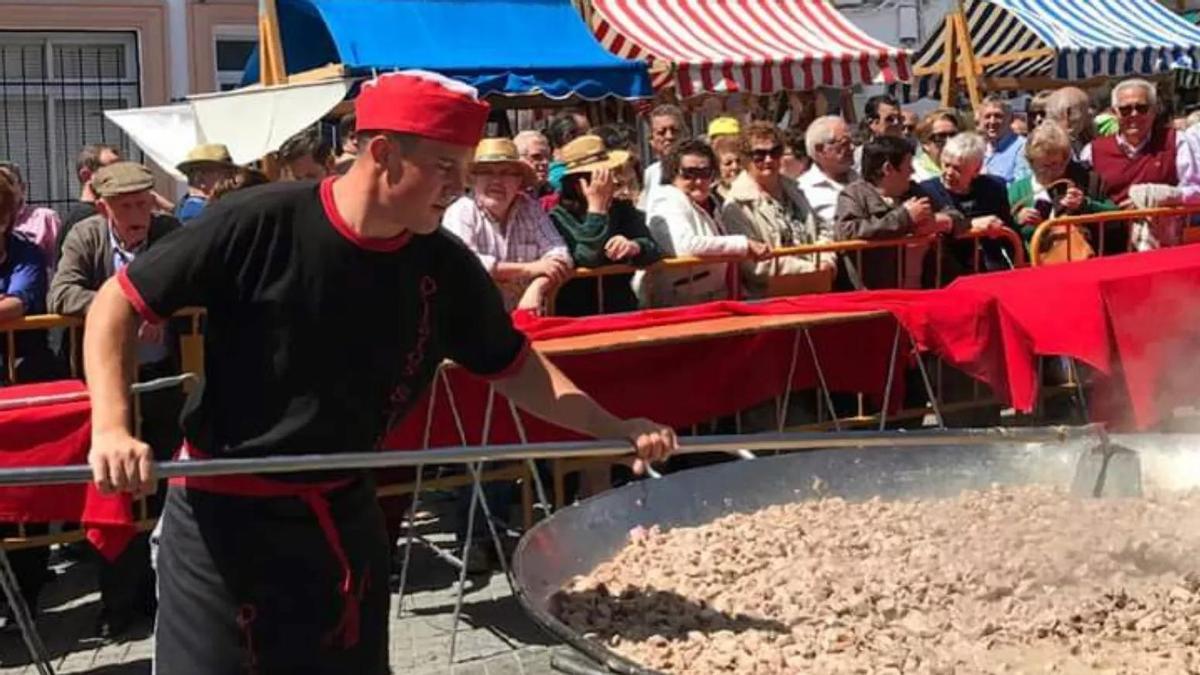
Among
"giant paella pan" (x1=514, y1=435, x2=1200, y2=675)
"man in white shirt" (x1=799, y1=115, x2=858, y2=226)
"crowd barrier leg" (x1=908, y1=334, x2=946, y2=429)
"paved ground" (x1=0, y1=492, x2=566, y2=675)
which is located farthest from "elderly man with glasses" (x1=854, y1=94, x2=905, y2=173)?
→ "giant paella pan" (x1=514, y1=435, x2=1200, y2=675)

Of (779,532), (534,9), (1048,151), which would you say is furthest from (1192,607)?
(534,9)

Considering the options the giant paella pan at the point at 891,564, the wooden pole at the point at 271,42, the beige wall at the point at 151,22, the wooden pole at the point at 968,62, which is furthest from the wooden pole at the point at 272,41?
the wooden pole at the point at 968,62

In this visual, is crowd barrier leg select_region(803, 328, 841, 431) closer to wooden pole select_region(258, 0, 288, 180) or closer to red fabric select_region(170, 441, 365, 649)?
red fabric select_region(170, 441, 365, 649)

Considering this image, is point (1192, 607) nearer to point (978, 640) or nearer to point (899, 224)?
point (978, 640)

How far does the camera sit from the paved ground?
17.6 feet

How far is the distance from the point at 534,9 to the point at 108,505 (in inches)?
275

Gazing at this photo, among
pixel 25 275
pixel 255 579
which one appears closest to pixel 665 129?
pixel 25 275

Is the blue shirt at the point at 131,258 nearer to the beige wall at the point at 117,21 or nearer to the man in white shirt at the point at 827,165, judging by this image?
the man in white shirt at the point at 827,165

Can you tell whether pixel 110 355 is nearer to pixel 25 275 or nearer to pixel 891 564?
pixel 891 564

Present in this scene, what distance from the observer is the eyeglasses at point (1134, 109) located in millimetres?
8891

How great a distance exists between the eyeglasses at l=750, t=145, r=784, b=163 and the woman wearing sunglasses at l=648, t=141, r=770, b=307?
0.87 feet

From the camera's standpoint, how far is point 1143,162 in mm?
8992

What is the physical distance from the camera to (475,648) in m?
5.55

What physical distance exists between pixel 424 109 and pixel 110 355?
738 mm
